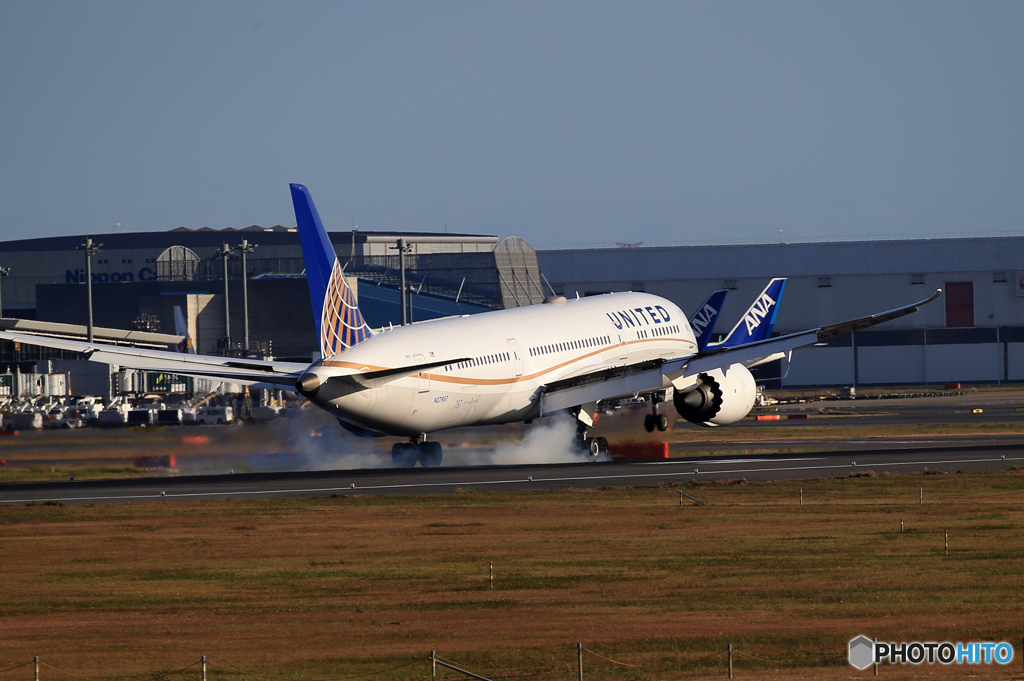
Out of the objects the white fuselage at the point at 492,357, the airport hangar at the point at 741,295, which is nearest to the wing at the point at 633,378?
the white fuselage at the point at 492,357

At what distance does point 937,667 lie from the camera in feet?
53.8

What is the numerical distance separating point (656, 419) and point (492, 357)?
8580mm

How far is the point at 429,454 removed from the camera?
44438 mm

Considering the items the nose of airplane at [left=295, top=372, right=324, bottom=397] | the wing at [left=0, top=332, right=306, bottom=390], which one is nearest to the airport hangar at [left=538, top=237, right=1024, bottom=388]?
the wing at [left=0, top=332, right=306, bottom=390]

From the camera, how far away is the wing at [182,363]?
40.7 m

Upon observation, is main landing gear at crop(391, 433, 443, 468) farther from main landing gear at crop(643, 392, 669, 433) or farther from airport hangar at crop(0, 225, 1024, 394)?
airport hangar at crop(0, 225, 1024, 394)

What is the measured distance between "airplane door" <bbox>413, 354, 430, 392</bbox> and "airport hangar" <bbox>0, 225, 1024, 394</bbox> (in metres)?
75.2

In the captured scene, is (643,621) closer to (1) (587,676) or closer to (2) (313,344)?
(1) (587,676)

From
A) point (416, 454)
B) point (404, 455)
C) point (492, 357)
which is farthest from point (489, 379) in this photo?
point (404, 455)

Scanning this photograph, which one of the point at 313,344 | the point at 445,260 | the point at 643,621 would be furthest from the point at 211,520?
the point at 445,260

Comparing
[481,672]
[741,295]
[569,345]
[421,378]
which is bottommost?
[481,672]

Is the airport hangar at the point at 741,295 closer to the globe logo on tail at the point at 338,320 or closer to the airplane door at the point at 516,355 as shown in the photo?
the airplane door at the point at 516,355

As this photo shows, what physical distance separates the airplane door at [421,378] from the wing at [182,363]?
3.79 m

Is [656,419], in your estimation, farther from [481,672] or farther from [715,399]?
[481,672]
